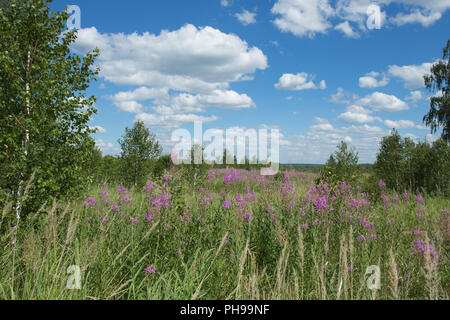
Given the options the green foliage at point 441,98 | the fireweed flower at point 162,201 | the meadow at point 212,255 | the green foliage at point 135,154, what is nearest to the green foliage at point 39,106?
the meadow at point 212,255

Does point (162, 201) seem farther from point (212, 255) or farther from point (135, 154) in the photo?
point (135, 154)

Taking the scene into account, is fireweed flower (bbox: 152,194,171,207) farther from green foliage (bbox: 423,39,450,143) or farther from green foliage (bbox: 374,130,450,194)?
green foliage (bbox: 423,39,450,143)

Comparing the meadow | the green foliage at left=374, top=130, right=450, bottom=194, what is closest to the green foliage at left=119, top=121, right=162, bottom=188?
the meadow

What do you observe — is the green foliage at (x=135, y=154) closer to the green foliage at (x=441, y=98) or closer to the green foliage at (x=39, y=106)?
the green foliage at (x=39, y=106)

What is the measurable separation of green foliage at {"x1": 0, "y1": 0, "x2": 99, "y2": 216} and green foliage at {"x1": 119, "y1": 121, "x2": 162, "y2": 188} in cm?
796

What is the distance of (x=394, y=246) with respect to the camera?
14.2 feet

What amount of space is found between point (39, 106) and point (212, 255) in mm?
3557

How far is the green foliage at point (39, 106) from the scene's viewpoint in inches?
158

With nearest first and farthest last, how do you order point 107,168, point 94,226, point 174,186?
point 174,186
point 94,226
point 107,168

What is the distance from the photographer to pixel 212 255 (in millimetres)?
3357

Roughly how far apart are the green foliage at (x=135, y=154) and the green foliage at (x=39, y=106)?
7.96 m

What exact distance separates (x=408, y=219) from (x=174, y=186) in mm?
6411

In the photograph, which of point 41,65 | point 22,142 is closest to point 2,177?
point 22,142
